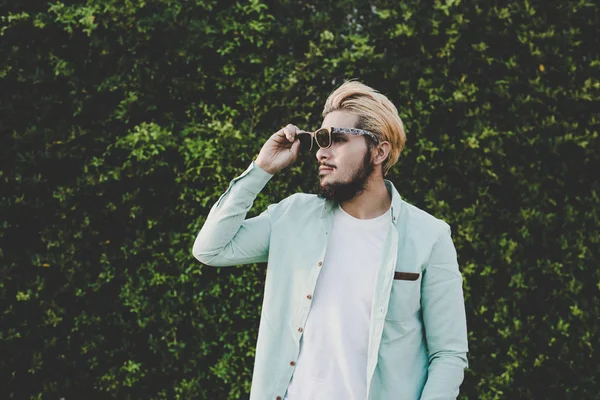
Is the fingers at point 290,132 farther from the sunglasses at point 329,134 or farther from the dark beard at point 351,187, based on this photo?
the dark beard at point 351,187

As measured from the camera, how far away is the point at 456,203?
14.9 ft

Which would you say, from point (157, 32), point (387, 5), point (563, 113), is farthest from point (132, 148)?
point (563, 113)

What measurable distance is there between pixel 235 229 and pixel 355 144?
663mm

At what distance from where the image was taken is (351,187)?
2879mm

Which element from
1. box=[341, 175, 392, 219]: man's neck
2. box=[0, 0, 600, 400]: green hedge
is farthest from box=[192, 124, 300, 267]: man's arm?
box=[0, 0, 600, 400]: green hedge

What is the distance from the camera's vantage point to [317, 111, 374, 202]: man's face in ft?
9.44

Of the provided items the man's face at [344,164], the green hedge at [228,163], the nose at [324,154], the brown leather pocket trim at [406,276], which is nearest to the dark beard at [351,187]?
the man's face at [344,164]

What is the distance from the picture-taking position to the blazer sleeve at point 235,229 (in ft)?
9.24

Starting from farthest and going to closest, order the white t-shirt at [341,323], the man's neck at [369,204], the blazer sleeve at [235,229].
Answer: the man's neck at [369,204]
the blazer sleeve at [235,229]
the white t-shirt at [341,323]

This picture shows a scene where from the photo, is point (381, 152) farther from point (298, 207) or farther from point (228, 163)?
point (228, 163)

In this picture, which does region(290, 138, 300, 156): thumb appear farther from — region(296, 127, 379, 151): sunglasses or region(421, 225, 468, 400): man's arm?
region(421, 225, 468, 400): man's arm

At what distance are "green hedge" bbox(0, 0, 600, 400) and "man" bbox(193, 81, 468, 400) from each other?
1.64 metres

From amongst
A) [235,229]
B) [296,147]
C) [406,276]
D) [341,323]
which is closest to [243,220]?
[235,229]

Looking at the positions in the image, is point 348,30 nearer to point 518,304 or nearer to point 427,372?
point 518,304
